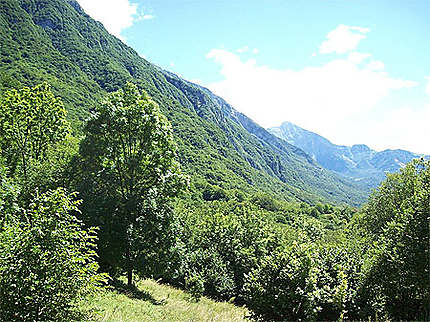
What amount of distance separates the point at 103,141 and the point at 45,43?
190583 millimetres

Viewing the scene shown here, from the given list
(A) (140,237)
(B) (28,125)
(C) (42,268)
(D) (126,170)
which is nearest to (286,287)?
(C) (42,268)

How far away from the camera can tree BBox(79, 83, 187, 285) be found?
1872 cm

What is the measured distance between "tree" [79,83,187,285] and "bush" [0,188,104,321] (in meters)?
10.9

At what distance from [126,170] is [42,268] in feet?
42.6

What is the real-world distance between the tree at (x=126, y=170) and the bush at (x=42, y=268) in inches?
430

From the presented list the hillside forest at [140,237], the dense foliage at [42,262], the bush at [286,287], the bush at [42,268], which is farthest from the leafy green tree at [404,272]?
A: the bush at [42,268]

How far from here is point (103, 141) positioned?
19641 mm

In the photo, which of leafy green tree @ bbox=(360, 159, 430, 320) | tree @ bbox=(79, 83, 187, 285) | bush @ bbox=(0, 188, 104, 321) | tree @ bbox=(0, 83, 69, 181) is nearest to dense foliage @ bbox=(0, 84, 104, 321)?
bush @ bbox=(0, 188, 104, 321)

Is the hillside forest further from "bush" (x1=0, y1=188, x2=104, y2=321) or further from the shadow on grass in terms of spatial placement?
the shadow on grass

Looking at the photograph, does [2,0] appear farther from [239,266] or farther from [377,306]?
[377,306]

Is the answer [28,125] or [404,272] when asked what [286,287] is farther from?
[28,125]

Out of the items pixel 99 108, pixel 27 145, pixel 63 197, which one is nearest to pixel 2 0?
pixel 27 145

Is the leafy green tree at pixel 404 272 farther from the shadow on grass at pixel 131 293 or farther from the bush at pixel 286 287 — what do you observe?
the shadow on grass at pixel 131 293

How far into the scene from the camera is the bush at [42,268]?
7.15m
